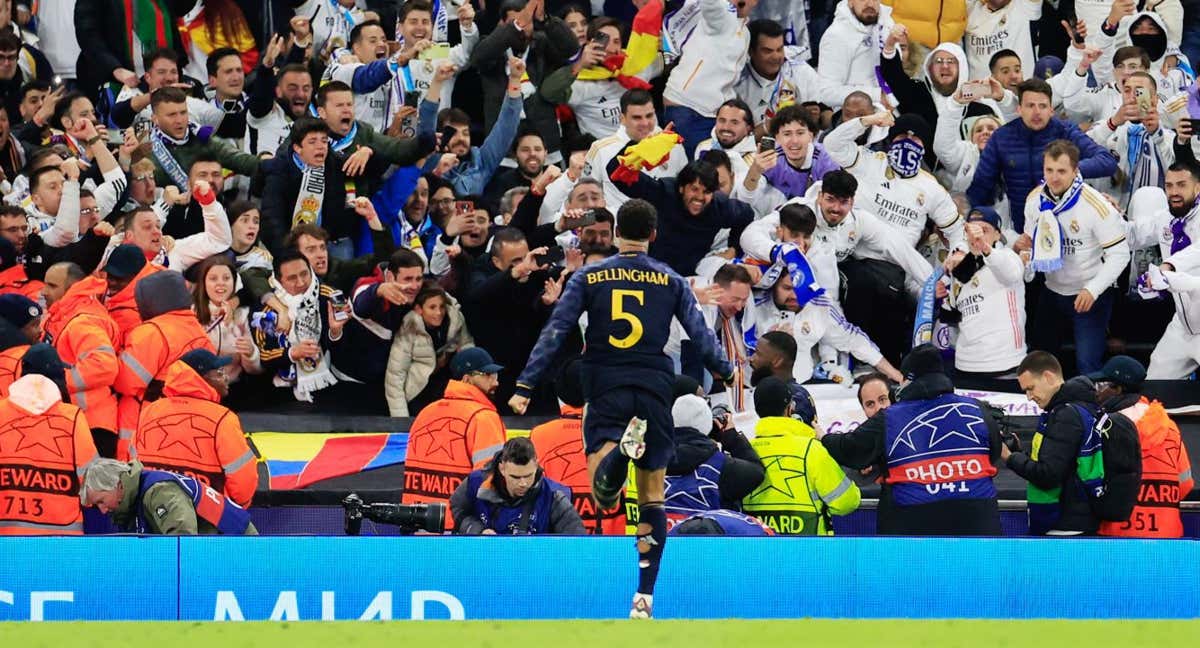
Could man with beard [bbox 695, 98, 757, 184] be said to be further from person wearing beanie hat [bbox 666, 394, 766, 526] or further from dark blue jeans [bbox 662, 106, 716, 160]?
person wearing beanie hat [bbox 666, 394, 766, 526]

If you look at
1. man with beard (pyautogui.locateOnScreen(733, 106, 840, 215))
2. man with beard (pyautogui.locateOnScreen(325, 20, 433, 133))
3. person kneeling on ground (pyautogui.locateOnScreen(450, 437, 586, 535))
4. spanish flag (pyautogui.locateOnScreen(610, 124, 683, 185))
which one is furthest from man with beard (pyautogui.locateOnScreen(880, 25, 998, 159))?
person kneeling on ground (pyautogui.locateOnScreen(450, 437, 586, 535))

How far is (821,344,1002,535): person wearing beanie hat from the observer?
1000cm

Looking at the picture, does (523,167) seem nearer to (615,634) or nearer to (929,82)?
(929,82)

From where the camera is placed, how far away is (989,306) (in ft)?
42.7

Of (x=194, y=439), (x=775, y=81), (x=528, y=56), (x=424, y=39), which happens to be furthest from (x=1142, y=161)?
(x=194, y=439)

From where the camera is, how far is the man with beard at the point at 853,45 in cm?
1502

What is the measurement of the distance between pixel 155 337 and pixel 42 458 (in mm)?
1207

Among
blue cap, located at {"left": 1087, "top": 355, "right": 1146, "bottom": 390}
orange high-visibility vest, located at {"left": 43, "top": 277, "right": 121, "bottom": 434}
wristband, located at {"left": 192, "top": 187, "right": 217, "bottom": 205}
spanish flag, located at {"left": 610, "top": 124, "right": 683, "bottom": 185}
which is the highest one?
spanish flag, located at {"left": 610, "top": 124, "right": 683, "bottom": 185}

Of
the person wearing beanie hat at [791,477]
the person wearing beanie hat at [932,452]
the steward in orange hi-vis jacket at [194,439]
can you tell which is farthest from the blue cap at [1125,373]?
the steward in orange hi-vis jacket at [194,439]

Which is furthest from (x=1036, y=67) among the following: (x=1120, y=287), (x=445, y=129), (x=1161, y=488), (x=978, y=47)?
(x=1161, y=488)

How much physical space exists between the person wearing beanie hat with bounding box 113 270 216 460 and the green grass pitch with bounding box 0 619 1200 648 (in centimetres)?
288

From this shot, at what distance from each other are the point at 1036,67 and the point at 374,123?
514cm

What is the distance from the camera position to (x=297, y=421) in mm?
12484

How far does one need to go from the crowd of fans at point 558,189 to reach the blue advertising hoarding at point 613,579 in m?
1.45
